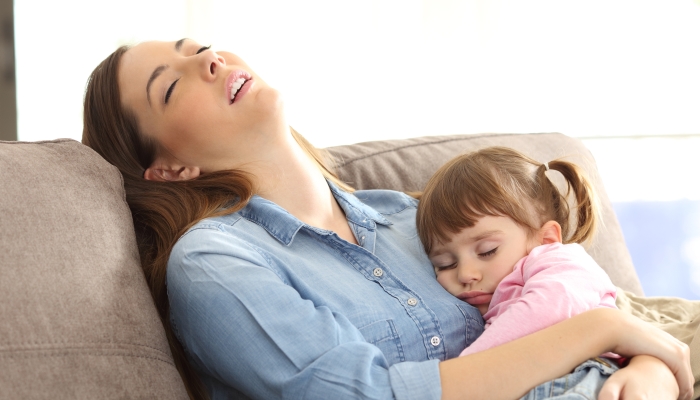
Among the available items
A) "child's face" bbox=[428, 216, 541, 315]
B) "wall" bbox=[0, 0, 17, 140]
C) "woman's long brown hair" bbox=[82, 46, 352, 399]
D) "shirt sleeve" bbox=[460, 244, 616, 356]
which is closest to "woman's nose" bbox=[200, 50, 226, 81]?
"woman's long brown hair" bbox=[82, 46, 352, 399]

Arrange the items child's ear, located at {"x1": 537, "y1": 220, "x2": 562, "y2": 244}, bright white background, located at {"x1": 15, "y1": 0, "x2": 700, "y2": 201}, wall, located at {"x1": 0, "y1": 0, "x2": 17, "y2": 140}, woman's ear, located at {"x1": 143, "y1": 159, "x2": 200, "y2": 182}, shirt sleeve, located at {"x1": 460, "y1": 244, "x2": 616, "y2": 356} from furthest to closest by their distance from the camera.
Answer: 1. bright white background, located at {"x1": 15, "y1": 0, "x2": 700, "y2": 201}
2. wall, located at {"x1": 0, "y1": 0, "x2": 17, "y2": 140}
3. woman's ear, located at {"x1": 143, "y1": 159, "x2": 200, "y2": 182}
4. child's ear, located at {"x1": 537, "y1": 220, "x2": 562, "y2": 244}
5. shirt sleeve, located at {"x1": 460, "y1": 244, "x2": 616, "y2": 356}

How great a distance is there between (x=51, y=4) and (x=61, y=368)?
196cm

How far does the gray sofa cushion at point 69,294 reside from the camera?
2.78 feet

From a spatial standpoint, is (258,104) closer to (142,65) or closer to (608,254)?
(142,65)

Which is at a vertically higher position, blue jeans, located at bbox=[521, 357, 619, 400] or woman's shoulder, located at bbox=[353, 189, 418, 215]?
blue jeans, located at bbox=[521, 357, 619, 400]

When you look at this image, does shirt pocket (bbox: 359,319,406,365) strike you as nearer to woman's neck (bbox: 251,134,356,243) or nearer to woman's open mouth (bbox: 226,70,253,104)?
woman's neck (bbox: 251,134,356,243)

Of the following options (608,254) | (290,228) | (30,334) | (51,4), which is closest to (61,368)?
(30,334)

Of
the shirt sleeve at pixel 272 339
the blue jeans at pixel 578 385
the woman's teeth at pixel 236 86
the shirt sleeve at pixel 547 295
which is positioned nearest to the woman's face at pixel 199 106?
the woman's teeth at pixel 236 86

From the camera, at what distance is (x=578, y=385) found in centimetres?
93

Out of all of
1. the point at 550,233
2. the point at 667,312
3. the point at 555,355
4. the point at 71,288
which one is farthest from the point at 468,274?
the point at 71,288

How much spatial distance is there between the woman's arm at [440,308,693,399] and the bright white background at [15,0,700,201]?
2430 mm

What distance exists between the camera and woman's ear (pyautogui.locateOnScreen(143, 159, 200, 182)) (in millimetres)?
1405

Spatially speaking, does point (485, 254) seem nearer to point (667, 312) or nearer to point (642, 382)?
point (642, 382)

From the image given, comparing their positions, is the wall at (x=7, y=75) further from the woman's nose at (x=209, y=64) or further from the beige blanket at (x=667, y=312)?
the beige blanket at (x=667, y=312)
